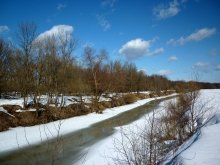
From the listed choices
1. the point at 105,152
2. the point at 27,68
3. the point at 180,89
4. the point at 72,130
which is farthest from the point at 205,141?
the point at 27,68

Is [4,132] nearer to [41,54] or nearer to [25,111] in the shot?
[25,111]

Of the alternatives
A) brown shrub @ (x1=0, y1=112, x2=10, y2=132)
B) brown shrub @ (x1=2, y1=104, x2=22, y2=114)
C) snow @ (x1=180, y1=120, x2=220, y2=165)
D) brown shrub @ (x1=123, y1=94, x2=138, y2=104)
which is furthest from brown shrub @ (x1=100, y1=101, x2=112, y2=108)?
snow @ (x1=180, y1=120, x2=220, y2=165)

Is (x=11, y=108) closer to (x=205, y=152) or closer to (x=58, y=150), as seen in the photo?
(x=58, y=150)

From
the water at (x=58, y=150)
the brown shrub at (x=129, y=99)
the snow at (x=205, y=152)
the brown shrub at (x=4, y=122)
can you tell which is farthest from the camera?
the brown shrub at (x=129, y=99)

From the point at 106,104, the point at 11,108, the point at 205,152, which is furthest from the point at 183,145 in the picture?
the point at 106,104

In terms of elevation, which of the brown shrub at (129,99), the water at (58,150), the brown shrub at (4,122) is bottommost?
the water at (58,150)

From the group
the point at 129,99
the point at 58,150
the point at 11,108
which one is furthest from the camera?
the point at 129,99

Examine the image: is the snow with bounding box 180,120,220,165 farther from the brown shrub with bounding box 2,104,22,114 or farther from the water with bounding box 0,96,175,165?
the brown shrub with bounding box 2,104,22,114

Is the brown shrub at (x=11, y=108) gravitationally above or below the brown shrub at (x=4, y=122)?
above

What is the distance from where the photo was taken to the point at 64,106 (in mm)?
33250

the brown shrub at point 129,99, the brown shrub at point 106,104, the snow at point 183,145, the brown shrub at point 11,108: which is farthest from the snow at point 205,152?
the brown shrub at point 129,99

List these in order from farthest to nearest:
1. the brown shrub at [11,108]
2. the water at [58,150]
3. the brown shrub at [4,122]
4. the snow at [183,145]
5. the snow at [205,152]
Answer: the brown shrub at [11,108]
the brown shrub at [4,122]
the water at [58,150]
the snow at [183,145]
the snow at [205,152]

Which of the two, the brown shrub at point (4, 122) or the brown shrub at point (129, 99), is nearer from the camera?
the brown shrub at point (4, 122)

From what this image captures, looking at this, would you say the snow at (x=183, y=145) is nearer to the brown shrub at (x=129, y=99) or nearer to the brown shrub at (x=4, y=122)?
the brown shrub at (x=4, y=122)
